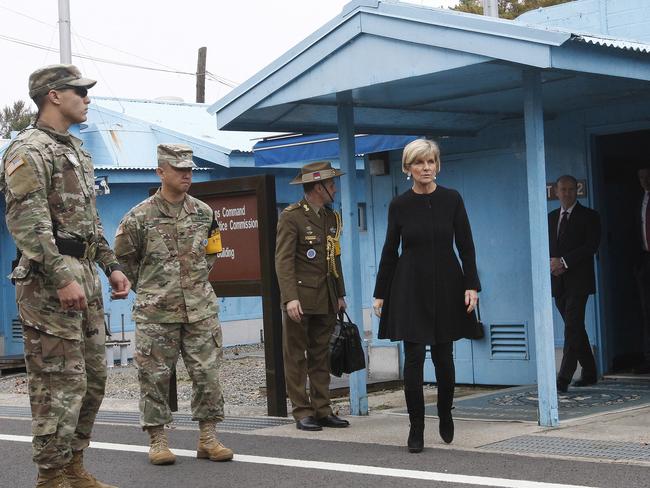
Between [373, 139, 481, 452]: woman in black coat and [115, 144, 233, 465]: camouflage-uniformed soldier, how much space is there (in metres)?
1.23

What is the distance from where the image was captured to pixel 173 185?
7.51 metres

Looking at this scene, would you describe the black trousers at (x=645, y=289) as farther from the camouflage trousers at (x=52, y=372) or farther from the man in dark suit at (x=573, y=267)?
the camouflage trousers at (x=52, y=372)

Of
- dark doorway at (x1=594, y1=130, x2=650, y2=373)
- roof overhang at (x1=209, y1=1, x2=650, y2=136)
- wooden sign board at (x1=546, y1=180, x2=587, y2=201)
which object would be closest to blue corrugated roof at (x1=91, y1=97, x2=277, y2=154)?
dark doorway at (x1=594, y1=130, x2=650, y2=373)

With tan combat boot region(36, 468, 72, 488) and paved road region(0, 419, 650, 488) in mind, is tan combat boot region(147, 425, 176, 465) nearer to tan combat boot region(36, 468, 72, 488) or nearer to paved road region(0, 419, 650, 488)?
paved road region(0, 419, 650, 488)

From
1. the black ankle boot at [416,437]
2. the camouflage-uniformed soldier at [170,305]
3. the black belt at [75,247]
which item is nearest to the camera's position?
the black belt at [75,247]

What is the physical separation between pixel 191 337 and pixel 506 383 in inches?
176

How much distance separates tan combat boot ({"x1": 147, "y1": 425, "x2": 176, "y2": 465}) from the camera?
23.8 ft

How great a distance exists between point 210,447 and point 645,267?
17.1 ft

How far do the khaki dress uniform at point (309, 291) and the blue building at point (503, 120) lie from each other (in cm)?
57

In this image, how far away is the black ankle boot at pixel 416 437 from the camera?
23.8ft

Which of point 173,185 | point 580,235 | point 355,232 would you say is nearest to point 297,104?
point 355,232

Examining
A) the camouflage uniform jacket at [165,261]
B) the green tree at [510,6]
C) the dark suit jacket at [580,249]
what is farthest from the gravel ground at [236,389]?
the green tree at [510,6]

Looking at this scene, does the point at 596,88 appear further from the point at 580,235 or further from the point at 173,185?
the point at 173,185

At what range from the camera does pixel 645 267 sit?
10789 millimetres
